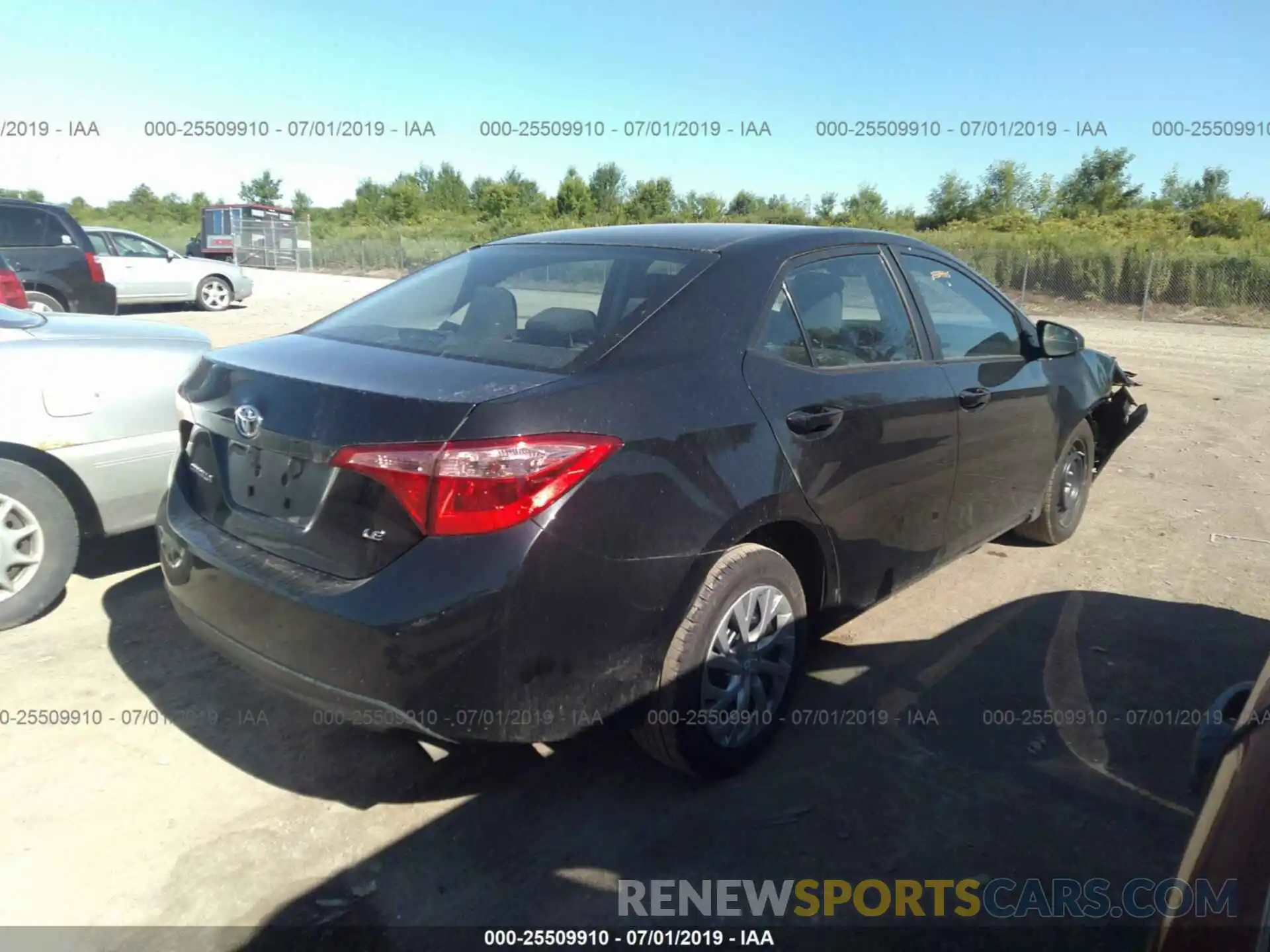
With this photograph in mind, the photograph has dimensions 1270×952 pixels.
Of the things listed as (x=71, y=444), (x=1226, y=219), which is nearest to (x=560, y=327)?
(x=71, y=444)

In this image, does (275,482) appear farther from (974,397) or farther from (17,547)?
(974,397)

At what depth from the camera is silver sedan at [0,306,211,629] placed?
3918 mm

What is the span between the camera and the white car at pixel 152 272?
17359mm

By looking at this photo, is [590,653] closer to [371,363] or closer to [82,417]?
[371,363]

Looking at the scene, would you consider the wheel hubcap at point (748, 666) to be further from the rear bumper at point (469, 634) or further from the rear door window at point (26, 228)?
the rear door window at point (26, 228)

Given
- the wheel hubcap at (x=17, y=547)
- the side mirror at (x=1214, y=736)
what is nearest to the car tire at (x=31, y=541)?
the wheel hubcap at (x=17, y=547)

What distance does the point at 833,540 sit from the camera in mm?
3273

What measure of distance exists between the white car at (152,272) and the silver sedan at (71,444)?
48.6ft

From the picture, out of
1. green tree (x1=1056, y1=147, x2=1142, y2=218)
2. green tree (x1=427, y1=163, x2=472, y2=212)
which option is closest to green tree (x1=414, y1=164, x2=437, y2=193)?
green tree (x1=427, y1=163, x2=472, y2=212)

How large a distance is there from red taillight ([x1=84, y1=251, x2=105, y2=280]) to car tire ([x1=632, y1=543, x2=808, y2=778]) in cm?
1247

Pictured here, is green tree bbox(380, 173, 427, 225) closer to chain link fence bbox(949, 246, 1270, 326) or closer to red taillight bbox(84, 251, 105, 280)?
chain link fence bbox(949, 246, 1270, 326)

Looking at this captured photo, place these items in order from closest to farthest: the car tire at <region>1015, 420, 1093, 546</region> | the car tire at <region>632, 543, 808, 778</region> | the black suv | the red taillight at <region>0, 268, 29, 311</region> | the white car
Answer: the car tire at <region>632, 543, 808, 778</region>
the car tire at <region>1015, 420, 1093, 546</region>
the red taillight at <region>0, 268, 29, 311</region>
the black suv
the white car

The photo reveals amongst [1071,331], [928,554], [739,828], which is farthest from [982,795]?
[1071,331]

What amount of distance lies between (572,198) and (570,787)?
44045 millimetres
